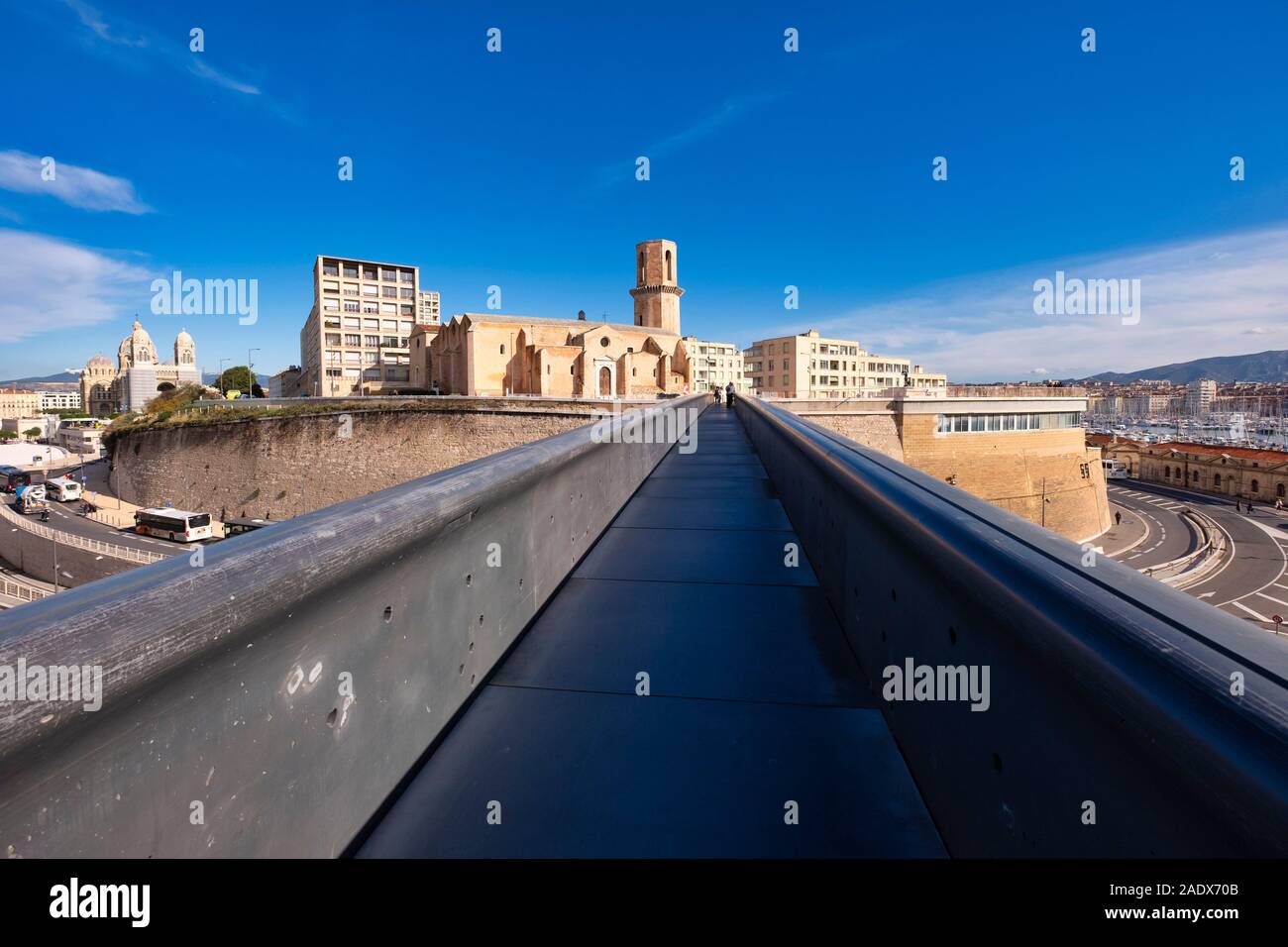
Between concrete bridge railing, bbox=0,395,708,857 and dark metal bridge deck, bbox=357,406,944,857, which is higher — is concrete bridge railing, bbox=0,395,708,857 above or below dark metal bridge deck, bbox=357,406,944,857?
above

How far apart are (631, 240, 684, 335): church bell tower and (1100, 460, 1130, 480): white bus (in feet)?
203

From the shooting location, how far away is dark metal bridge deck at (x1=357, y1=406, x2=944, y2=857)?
1.56 meters

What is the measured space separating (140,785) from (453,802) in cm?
92

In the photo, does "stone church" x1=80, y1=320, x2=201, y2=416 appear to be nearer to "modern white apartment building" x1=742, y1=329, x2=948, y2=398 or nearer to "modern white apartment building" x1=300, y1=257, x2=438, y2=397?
"modern white apartment building" x1=300, y1=257, x2=438, y2=397

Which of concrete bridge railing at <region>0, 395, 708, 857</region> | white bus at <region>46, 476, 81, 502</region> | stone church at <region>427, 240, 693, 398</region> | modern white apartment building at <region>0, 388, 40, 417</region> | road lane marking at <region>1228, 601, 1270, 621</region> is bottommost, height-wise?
road lane marking at <region>1228, 601, 1270, 621</region>

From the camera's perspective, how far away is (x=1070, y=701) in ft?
3.26

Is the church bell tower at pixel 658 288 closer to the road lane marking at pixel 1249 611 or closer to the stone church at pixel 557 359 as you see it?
the stone church at pixel 557 359

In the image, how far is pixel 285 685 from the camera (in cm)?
124

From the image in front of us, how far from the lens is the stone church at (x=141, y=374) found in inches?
3971

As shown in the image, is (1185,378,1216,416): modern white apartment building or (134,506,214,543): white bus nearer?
(134,506,214,543): white bus

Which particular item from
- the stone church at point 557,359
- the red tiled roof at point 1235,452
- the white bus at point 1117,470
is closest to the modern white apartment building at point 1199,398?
the white bus at point 1117,470

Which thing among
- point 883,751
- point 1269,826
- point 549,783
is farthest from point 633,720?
A: point 1269,826

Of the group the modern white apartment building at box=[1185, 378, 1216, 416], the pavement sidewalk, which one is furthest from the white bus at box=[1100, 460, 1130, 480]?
the modern white apartment building at box=[1185, 378, 1216, 416]

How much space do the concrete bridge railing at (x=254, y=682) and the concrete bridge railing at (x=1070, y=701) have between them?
1.40 metres
